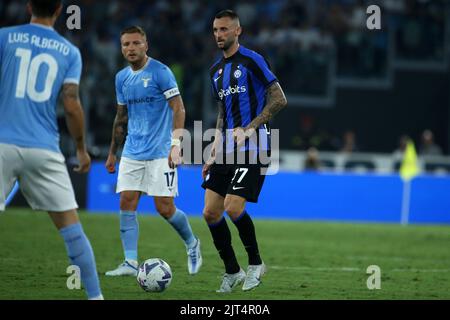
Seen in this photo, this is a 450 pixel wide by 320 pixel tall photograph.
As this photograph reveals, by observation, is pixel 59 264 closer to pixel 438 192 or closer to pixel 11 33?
pixel 11 33

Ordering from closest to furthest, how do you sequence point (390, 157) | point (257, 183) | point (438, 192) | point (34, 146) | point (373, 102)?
point (34, 146) < point (257, 183) < point (438, 192) < point (390, 157) < point (373, 102)

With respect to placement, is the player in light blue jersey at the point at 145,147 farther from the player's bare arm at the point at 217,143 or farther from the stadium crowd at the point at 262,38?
the stadium crowd at the point at 262,38

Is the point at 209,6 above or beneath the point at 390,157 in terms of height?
above

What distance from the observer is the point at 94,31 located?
22.8 metres

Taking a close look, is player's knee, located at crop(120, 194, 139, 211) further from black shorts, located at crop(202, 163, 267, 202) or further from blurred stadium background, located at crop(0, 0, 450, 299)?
blurred stadium background, located at crop(0, 0, 450, 299)

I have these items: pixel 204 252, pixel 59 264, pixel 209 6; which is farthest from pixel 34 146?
pixel 209 6

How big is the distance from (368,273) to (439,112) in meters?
15.1

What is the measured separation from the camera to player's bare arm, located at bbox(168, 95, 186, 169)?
9.05 meters

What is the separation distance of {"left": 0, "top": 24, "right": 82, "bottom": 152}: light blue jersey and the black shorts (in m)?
2.52

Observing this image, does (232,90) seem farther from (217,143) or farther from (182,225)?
(182,225)

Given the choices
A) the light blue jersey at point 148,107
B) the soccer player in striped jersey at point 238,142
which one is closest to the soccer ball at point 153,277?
the soccer player in striped jersey at point 238,142

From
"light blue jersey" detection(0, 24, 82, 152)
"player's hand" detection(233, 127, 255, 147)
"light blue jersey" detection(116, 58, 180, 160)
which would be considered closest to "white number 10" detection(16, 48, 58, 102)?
"light blue jersey" detection(0, 24, 82, 152)

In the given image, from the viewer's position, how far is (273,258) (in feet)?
39.4

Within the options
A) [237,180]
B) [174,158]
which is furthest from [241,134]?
[174,158]
